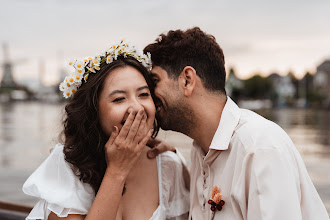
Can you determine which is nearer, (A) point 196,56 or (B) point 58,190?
(B) point 58,190

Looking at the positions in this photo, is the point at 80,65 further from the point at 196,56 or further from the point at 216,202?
the point at 216,202

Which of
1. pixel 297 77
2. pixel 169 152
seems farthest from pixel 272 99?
pixel 169 152

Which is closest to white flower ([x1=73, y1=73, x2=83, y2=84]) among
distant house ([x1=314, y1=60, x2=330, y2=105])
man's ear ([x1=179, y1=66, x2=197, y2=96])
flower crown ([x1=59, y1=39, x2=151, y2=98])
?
flower crown ([x1=59, y1=39, x2=151, y2=98])

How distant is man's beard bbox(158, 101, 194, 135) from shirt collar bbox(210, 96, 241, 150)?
249 mm

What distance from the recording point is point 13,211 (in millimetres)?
2865

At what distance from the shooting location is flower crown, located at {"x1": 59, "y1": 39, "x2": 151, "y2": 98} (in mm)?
2693

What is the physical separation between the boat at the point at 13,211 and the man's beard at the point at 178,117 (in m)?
1.21

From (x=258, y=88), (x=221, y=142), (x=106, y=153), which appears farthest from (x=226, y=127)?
A: (x=258, y=88)

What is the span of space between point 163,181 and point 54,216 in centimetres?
92

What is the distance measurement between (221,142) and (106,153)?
0.73m

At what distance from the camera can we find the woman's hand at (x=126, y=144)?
7.80ft

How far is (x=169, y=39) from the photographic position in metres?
2.71

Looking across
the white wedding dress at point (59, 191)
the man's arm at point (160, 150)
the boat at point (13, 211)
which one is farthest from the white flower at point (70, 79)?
the boat at point (13, 211)

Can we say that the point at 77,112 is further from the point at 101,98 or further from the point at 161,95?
the point at 161,95
